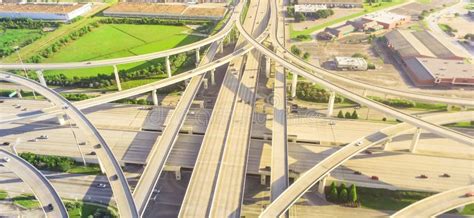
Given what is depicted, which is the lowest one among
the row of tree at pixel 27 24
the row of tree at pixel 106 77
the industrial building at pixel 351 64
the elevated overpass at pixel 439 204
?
the elevated overpass at pixel 439 204

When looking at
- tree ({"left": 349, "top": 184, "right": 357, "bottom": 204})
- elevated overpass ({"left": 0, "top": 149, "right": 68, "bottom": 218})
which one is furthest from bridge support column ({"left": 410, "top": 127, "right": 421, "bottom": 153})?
elevated overpass ({"left": 0, "top": 149, "right": 68, "bottom": 218})

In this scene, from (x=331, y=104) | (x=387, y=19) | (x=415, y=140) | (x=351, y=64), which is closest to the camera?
(x=415, y=140)

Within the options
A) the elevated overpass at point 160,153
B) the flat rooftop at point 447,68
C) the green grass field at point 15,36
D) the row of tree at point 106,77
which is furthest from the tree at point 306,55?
the green grass field at point 15,36

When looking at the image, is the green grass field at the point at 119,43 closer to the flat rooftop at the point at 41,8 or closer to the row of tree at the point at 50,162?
the flat rooftop at the point at 41,8

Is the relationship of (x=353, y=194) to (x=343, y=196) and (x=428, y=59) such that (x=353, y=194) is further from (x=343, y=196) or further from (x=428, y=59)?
(x=428, y=59)

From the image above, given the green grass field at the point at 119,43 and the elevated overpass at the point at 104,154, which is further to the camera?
the green grass field at the point at 119,43

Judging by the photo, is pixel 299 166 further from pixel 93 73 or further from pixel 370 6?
pixel 370 6

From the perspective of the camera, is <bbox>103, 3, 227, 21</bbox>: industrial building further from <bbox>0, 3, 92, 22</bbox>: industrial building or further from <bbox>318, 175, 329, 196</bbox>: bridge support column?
<bbox>318, 175, 329, 196</bbox>: bridge support column

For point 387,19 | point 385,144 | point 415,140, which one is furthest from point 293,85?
point 387,19
